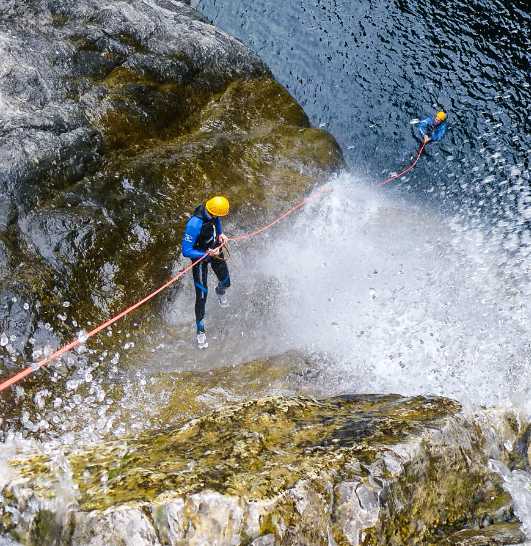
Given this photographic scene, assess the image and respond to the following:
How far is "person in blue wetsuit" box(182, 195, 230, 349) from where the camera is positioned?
391 inches

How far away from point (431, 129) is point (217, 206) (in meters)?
10.7

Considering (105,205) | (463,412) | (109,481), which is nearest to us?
(109,481)

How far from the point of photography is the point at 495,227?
1586 centimetres

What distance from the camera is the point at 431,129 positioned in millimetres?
17781

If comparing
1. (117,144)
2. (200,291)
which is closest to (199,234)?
(200,291)

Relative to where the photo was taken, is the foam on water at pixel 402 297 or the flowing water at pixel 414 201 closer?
the foam on water at pixel 402 297

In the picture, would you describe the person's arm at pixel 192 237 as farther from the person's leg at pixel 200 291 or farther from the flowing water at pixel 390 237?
the flowing water at pixel 390 237

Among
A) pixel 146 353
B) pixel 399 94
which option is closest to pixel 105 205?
pixel 146 353

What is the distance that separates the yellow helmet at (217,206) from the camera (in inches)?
385

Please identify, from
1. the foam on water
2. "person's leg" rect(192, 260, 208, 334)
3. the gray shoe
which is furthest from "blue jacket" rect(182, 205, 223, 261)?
the foam on water

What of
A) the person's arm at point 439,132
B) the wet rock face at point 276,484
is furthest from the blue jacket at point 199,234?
the person's arm at point 439,132

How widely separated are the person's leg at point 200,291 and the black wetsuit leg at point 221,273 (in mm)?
258

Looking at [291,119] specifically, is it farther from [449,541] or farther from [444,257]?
[449,541]

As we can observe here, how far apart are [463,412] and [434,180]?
36.2 ft
